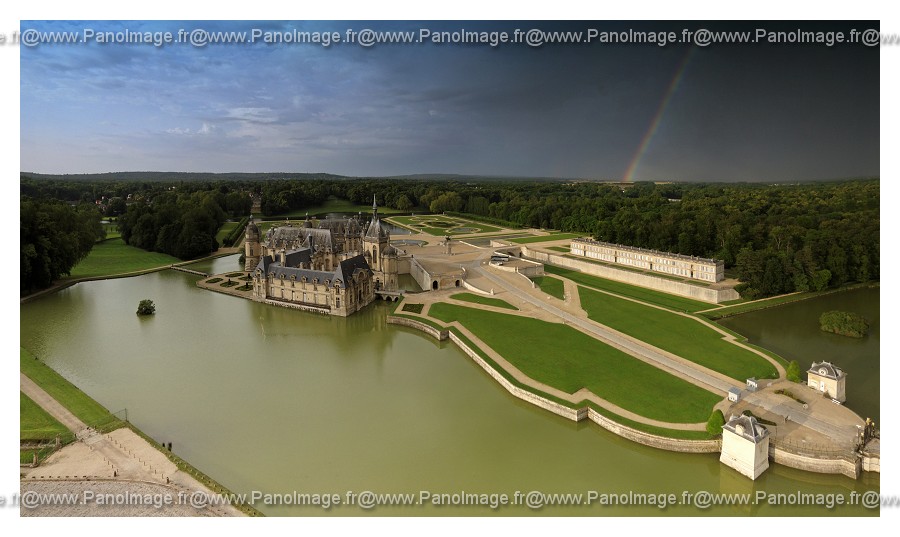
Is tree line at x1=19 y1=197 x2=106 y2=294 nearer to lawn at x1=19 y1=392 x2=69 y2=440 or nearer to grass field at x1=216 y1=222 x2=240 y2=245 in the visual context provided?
lawn at x1=19 y1=392 x2=69 y2=440

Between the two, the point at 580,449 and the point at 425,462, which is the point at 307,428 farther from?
the point at 580,449

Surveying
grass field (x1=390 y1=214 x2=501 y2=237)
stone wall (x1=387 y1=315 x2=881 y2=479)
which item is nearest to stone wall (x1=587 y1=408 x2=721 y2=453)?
stone wall (x1=387 y1=315 x2=881 y2=479)

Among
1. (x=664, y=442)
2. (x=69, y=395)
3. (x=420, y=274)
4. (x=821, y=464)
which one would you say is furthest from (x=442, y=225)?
(x=821, y=464)

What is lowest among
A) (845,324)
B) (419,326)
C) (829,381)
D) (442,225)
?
(829,381)

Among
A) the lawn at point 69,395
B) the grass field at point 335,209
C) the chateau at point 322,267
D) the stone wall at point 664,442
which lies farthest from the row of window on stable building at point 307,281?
the grass field at point 335,209

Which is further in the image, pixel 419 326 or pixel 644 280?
pixel 644 280

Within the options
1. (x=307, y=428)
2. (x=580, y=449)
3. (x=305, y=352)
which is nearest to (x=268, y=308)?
(x=305, y=352)

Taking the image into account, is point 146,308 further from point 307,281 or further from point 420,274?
point 420,274
